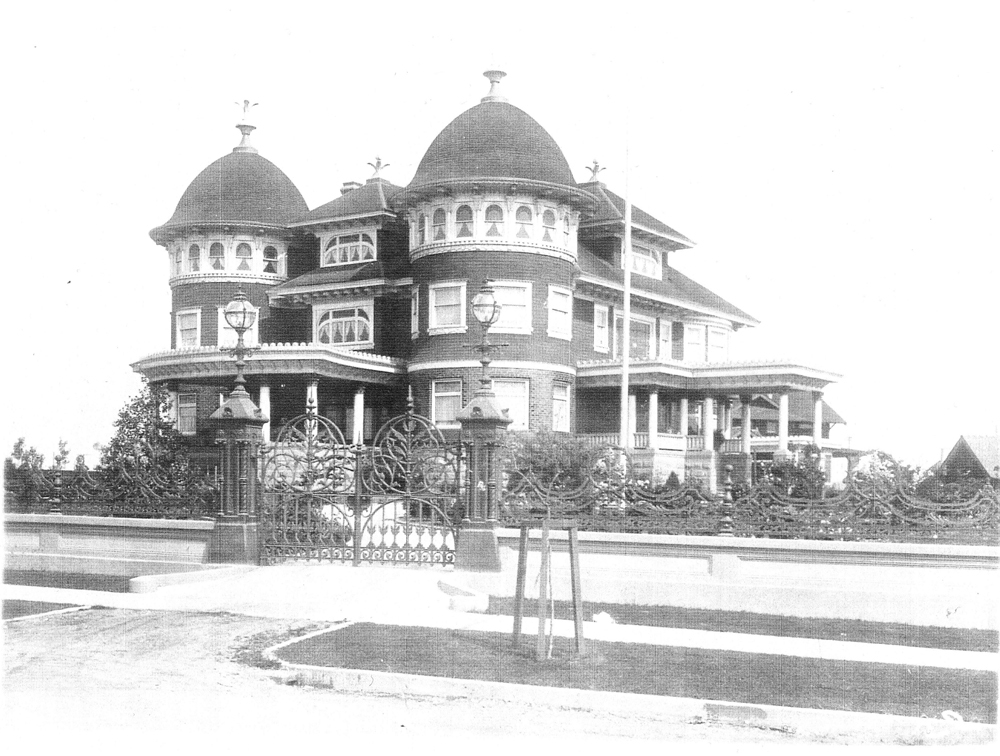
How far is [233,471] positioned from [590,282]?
2489 cm

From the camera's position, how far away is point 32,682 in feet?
32.6

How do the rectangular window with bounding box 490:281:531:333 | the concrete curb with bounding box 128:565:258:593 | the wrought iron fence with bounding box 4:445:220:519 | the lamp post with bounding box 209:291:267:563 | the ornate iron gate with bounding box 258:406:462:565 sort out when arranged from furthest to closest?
the rectangular window with bounding box 490:281:531:333
the wrought iron fence with bounding box 4:445:220:519
the lamp post with bounding box 209:291:267:563
the ornate iron gate with bounding box 258:406:462:565
the concrete curb with bounding box 128:565:258:593

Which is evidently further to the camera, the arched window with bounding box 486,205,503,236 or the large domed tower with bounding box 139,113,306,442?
the large domed tower with bounding box 139,113,306,442

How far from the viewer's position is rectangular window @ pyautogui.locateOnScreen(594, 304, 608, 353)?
4316 cm

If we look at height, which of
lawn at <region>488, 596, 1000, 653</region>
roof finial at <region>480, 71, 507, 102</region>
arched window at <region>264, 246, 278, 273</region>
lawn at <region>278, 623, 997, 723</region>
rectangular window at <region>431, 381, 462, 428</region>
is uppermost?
roof finial at <region>480, 71, 507, 102</region>

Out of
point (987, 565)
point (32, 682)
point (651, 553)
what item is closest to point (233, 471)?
point (651, 553)

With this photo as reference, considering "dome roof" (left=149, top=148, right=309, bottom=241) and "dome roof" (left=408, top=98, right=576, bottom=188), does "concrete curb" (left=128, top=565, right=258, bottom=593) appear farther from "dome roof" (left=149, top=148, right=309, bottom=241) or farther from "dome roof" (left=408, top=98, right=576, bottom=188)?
"dome roof" (left=149, top=148, right=309, bottom=241)

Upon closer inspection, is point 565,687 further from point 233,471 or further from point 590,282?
point 590,282

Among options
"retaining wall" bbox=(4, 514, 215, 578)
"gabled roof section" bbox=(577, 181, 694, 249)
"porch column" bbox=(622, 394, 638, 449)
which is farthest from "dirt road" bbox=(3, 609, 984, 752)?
"gabled roof section" bbox=(577, 181, 694, 249)

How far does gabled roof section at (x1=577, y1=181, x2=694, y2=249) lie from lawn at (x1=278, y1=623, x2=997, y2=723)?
3260 centimetres

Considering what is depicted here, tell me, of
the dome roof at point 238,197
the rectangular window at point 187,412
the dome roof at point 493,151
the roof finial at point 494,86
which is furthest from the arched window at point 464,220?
the rectangular window at point 187,412

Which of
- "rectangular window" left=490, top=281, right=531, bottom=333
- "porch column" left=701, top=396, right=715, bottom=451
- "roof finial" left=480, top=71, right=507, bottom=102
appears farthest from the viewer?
"porch column" left=701, top=396, right=715, bottom=451

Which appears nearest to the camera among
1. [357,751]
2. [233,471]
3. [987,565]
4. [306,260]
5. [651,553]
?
[357,751]

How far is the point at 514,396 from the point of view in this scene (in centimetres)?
3841
